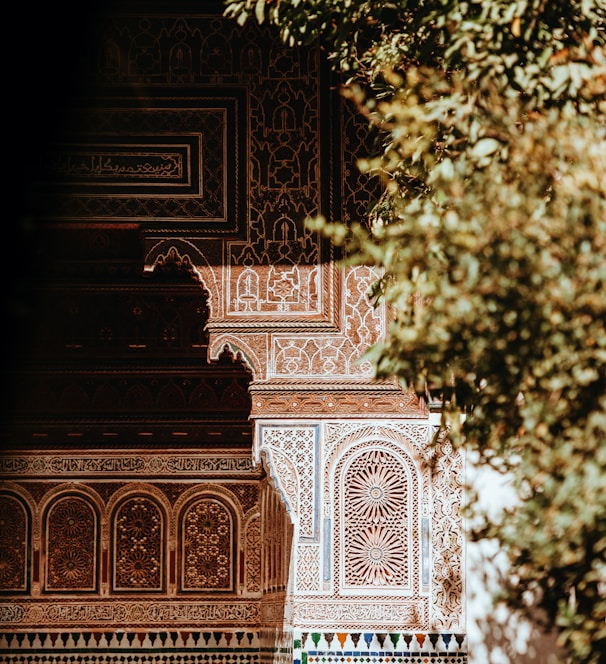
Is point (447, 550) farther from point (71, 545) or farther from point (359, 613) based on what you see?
point (71, 545)

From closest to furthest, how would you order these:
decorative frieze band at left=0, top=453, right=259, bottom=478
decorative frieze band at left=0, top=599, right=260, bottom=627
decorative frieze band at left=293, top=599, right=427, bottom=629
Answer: decorative frieze band at left=293, top=599, right=427, bottom=629 < decorative frieze band at left=0, top=599, right=260, bottom=627 < decorative frieze band at left=0, top=453, right=259, bottom=478

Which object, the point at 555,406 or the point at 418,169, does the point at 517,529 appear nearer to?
the point at 555,406

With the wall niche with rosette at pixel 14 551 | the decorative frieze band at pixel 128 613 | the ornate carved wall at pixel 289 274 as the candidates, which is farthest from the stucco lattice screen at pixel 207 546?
the ornate carved wall at pixel 289 274

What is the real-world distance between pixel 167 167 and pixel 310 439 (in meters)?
1.28

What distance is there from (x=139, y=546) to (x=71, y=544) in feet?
1.35

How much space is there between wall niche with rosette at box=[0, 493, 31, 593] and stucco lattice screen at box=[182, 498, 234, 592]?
0.95 meters

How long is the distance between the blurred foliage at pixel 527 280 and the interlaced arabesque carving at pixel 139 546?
14.1ft

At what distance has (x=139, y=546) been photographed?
7031 millimetres

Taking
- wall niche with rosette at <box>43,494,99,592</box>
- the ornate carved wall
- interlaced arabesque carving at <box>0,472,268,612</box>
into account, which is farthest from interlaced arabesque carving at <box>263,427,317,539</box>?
wall niche with rosette at <box>43,494,99,592</box>

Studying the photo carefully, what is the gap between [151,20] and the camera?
4.88 meters

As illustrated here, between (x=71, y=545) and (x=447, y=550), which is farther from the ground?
(x=447, y=550)

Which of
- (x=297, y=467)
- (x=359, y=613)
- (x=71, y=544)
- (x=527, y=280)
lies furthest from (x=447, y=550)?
(x=71, y=544)

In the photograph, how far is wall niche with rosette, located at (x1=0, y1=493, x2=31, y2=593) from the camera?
696 centimetres

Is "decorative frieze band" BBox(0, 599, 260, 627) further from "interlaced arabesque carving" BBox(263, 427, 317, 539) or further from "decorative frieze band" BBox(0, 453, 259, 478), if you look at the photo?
"interlaced arabesque carving" BBox(263, 427, 317, 539)
